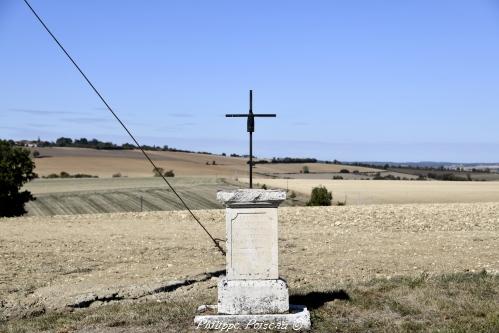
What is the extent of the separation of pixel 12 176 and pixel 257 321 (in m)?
26.6

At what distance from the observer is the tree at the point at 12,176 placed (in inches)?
1235

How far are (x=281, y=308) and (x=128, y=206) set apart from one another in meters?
30.2

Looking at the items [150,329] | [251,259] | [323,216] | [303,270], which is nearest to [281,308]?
[251,259]

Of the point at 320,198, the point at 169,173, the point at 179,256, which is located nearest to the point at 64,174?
the point at 169,173

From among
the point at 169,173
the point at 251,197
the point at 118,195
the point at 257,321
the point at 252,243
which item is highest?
the point at 251,197

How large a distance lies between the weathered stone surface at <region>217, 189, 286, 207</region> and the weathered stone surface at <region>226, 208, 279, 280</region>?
102 mm

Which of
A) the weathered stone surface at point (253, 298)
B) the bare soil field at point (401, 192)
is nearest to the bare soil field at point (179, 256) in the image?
the weathered stone surface at point (253, 298)

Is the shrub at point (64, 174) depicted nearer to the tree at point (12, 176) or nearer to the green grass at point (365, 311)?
the tree at point (12, 176)

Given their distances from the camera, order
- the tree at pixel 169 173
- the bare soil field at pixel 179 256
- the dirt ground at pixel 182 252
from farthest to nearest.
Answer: the tree at pixel 169 173, the dirt ground at pixel 182 252, the bare soil field at pixel 179 256

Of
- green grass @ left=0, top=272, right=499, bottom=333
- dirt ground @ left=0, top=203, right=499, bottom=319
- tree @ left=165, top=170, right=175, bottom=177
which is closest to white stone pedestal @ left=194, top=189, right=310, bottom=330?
green grass @ left=0, top=272, right=499, bottom=333

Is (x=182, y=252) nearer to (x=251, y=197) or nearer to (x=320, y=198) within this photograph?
(x=251, y=197)

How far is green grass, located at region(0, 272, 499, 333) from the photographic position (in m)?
7.82

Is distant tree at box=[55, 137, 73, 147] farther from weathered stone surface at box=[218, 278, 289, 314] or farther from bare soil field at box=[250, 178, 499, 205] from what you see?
weathered stone surface at box=[218, 278, 289, 314]

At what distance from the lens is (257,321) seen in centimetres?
809
